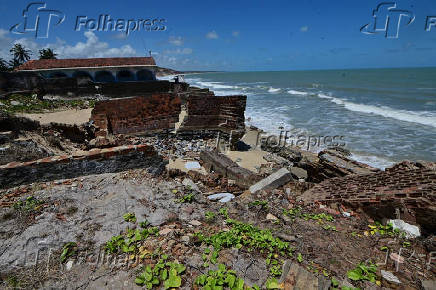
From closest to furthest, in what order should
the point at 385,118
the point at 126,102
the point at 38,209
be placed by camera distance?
1. the point at 38,209
2. the point at 126,102
3. the point at 385,118

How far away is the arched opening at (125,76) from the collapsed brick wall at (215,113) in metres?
23.2

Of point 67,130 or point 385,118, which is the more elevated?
point 385,118

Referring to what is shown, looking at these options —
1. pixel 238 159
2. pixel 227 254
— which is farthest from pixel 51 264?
pixel 238 159

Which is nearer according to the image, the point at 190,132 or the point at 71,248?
the point at 71,248

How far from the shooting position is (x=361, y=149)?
1188 centimetres

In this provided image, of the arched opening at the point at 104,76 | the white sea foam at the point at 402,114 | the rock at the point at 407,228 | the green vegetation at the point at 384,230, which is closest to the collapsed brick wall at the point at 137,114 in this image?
the green vegetation at the point at 384,230

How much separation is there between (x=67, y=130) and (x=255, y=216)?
872 centimetres

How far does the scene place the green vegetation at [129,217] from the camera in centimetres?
322

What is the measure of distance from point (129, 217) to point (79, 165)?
5.84ft

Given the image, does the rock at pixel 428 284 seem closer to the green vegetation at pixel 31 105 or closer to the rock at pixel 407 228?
the rock at pixel 407 228

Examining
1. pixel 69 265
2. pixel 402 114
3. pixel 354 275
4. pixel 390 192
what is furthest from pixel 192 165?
pixel 402 114

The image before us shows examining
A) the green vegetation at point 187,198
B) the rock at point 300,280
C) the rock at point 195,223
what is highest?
the green vegetation at point 187,198

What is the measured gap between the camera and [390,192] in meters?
4.31

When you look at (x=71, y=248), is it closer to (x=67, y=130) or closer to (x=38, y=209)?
(x=38, y=209)
